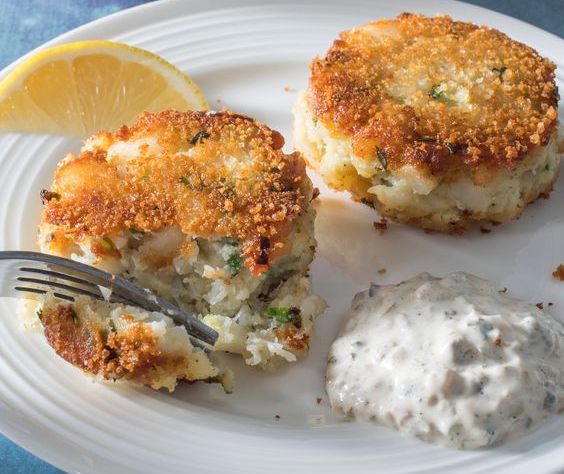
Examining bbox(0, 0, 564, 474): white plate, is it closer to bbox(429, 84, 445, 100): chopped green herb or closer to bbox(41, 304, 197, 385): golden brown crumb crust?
bbox(41, 304, 197, 385): golden brown crumb crust

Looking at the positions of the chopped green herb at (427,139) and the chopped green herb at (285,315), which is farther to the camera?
the chopped green herb at (427,139)

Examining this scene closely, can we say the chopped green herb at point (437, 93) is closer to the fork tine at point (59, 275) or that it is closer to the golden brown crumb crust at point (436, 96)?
the golden brown crumb crust at point (436, 96)

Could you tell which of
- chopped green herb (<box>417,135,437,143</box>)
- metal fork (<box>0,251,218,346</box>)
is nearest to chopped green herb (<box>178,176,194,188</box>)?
metal fork (<box>0,251,218,346</box>)

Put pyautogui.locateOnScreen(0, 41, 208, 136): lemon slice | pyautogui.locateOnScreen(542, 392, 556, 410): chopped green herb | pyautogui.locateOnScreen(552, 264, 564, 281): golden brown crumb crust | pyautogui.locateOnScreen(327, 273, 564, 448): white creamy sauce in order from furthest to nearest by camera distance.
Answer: pyautogui.locateOnScreen(0, 41, 208, 136): lemon slice, pyautogui.locateOnScreen(552, 264, 564, 281): golden brown crumb crust, pyautogui.locateOnScreen(542, 392, 556, 410): chopped green herb, pyautogui.locateOnScreen(327, 273, 564, 448): white creamy sauce

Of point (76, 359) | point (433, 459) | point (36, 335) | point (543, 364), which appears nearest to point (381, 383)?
point (433, 459)

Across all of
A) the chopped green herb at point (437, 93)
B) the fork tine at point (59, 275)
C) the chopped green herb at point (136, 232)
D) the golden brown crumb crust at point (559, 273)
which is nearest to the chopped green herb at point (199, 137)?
the chopped green herb at point (136, 232)

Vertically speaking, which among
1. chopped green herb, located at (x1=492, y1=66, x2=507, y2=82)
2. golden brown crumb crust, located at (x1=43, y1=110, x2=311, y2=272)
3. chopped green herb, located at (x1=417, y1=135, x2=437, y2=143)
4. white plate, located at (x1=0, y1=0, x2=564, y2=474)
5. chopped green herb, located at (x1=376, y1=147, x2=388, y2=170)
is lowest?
white plate, located at (x1=0, y1=0, x2=564, y2=474)

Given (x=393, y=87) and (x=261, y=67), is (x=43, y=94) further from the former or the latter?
(x=393, y=87)
